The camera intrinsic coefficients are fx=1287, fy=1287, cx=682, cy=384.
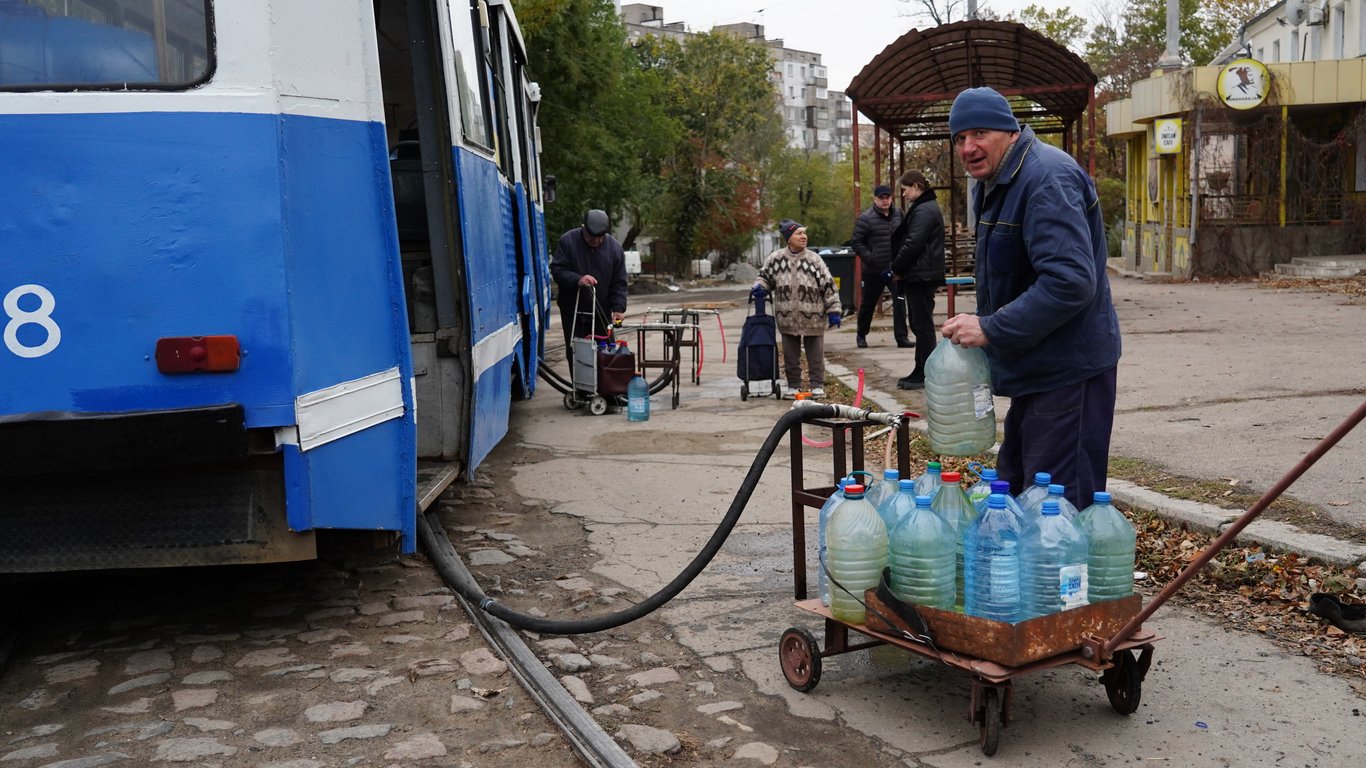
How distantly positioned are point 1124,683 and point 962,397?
43.5 inches

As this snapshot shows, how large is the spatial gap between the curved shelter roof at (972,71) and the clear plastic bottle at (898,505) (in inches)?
479

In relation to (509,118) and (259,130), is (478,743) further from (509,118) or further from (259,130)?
(509,118)

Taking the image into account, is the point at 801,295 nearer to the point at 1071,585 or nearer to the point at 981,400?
the point at 981,400

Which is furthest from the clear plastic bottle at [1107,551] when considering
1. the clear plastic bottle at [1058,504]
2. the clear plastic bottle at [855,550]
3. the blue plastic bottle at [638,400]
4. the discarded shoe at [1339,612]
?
the blue plastic bottle at [638,400]

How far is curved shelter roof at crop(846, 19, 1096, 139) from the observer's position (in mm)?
15750

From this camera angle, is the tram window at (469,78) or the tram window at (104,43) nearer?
the tram window at (104,43)

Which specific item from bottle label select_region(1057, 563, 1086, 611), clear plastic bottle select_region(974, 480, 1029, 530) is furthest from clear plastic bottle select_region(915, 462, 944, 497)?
bottle label select_region(1057, 563, 1086, 611)

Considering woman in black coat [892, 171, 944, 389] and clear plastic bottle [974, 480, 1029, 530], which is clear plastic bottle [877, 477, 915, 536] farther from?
woman in black coat [892, 171, 944, 389]

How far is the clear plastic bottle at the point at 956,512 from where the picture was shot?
4227 mm

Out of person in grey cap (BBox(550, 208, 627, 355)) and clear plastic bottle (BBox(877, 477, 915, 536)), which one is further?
person in grey cap (BBox(550, 208, 627, 355))

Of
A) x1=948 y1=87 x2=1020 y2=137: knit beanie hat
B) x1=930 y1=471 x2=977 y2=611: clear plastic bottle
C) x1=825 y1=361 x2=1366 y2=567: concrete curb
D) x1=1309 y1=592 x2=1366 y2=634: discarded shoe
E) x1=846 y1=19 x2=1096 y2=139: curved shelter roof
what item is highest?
Answer: x1=846 y1=19 x2=1096 y2=139: curved shelter roof

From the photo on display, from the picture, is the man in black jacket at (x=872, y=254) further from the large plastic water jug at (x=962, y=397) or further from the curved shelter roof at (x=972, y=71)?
the large plastic water jug at (x=962, y=397)

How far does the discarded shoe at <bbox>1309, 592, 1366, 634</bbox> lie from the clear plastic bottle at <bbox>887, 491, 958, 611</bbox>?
5.99 ft

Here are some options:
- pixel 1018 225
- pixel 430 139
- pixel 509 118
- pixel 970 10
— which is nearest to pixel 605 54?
pixel 970 10
